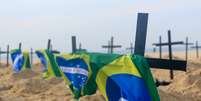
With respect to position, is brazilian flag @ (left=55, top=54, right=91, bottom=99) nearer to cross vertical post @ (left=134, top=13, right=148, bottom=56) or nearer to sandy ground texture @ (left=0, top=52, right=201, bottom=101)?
sandy ground texture @ (left=0, top=52, right=201, bottom=101)

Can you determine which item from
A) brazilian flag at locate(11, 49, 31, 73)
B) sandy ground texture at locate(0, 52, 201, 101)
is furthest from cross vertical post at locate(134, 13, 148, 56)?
brazilian flag at locate(11, 49, 31, 73)

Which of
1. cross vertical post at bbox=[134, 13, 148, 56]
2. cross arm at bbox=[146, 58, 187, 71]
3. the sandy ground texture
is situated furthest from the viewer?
the sandy ground texture

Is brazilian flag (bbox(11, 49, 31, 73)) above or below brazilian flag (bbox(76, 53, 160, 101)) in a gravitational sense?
below

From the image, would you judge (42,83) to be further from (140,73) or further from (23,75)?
(140,73)

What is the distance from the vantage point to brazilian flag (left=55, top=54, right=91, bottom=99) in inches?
379

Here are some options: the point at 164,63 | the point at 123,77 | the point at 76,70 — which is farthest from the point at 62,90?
the point at 123,77

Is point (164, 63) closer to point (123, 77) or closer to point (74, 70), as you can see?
point (123, 77)

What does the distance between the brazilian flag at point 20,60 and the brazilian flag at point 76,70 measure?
1154 cm

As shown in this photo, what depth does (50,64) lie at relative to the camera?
15898 millimetres

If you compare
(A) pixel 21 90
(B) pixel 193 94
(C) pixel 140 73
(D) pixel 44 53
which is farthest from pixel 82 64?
(A) pixel 21 90

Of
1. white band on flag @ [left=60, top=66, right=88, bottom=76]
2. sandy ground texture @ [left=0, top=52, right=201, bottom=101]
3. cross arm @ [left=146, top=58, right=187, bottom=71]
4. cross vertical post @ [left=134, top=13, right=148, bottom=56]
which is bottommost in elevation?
sandy ground texture @ [left=0, top=52, right=201, bottom=101]

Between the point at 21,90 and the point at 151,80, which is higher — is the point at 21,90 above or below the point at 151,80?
below

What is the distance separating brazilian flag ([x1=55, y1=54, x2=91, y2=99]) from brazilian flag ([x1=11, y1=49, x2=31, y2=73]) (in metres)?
11.5

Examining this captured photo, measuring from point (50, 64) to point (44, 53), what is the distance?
1600 mm
